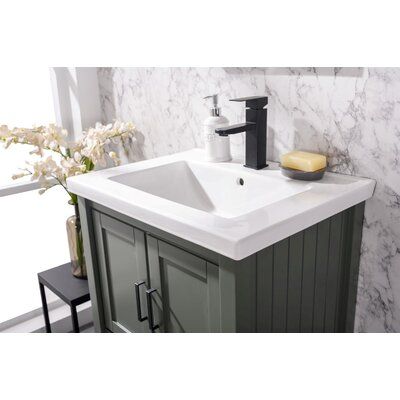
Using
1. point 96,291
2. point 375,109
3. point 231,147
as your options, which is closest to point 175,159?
point 231,147

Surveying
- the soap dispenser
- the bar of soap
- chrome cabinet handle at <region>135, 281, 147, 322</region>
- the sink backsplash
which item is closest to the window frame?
the sink backsplash

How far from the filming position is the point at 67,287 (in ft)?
6.39

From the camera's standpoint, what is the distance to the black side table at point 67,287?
1870mm

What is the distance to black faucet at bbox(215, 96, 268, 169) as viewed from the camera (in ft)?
4.84

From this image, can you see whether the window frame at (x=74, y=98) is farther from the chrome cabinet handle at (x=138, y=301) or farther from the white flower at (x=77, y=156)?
the chrome cabinet handle at (x=138, y=301)

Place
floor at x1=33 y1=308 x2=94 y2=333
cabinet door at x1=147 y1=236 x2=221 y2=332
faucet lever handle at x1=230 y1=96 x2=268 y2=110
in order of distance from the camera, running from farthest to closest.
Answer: floor at x1=33 y1=308 x2=94 y2=333 < faucet lever handle at x1=230 y1=96 x2=268 y2=110 < cabinet door at x1=147 y1=236 x2=221 y2=332

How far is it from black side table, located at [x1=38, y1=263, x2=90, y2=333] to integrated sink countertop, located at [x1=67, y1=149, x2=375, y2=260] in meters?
0.52

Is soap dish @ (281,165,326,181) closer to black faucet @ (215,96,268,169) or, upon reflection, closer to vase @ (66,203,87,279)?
black faucet @ (215,96,268,169)

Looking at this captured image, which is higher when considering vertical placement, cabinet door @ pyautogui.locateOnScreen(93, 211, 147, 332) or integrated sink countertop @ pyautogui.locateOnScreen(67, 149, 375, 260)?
integrated sink countertop @ pyautogui.locateOnScreen(67, 149, 375, 260)

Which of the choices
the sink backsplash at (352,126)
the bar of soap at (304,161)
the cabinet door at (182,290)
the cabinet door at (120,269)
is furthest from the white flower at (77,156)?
the bar of soap at (304,161)

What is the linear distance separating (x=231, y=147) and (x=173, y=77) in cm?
38

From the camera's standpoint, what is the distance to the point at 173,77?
1.86 m
